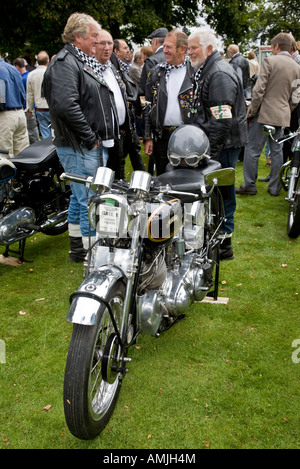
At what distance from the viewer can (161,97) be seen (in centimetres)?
501

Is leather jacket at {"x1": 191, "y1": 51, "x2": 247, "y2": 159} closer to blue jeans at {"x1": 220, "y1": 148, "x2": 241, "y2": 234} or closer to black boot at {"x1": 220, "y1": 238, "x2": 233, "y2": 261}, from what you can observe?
blue jeans at {"x1": 220, "y1": 148, "x2": 241, "y2": 234}

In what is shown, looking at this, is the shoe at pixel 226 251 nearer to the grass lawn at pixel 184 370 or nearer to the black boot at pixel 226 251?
the black boot at pixel 226 251

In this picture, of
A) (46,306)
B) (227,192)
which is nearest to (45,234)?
(46,306)

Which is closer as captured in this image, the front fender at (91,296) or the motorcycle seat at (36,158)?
the front fender at (91,296)

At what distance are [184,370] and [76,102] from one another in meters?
2.38

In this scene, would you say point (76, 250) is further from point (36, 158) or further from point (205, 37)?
point (205, 37)

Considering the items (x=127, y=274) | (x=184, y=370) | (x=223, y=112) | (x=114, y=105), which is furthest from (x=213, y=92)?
(x=184, y=370)

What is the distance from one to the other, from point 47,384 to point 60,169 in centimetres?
258

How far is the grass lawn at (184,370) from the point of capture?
2586mm

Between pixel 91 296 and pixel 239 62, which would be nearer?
pixel 91 296

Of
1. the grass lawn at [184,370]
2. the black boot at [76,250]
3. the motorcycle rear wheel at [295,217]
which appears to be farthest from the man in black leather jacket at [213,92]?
the black boot at [76,250]

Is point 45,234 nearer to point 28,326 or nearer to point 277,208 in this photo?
point 28,326

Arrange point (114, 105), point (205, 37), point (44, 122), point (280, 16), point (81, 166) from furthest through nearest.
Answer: point (280, 16)
point (44, 122)
point (114, 105)
point (81, 166)
point (205, 37)

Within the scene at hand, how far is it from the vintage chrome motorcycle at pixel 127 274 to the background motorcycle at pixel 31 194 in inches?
71.0
